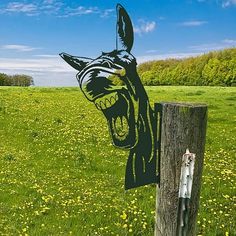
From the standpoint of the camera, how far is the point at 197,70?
190 ft

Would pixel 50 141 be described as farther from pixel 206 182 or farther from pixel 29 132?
pixel 206 182

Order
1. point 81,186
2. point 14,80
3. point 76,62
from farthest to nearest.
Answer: point 14,80 → point 81,186 → point 76,62

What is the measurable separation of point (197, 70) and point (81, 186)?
5042 cm

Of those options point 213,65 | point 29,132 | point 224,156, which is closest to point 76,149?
point 29,132

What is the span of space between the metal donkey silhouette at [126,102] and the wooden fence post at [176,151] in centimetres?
15

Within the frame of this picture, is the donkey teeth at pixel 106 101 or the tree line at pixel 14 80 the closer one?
the donkey teeth at pixel 106 101

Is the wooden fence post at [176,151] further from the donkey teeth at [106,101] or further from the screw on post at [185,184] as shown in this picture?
the donkey teeth at [106,101]

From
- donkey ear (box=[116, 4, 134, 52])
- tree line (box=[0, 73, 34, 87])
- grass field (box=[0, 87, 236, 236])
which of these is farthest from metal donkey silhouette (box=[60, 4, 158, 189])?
tree line (box=[0, 73, 34, 87])

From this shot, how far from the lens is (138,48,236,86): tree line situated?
5528cm

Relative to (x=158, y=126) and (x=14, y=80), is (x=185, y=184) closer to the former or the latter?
(x=158, y=126)

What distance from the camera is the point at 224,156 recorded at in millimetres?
13094

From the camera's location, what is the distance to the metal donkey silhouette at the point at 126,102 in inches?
146

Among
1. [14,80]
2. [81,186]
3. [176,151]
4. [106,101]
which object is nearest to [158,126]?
[176,151]

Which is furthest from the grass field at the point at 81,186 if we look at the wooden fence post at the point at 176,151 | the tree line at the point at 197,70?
the tree line at the point at 197,70
